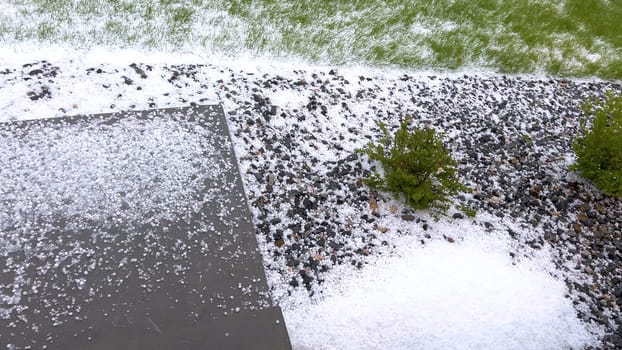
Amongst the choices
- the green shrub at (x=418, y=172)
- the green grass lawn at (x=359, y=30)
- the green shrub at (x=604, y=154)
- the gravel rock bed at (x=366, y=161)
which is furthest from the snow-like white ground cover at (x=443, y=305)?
the green grass lawn at (x=359, y=30)

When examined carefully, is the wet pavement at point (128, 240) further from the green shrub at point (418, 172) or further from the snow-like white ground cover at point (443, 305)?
the green shrub at point (418, 172)

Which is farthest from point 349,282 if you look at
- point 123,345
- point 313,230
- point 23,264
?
point 23,264

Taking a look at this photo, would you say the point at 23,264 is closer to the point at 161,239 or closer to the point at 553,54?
the point at 161,239

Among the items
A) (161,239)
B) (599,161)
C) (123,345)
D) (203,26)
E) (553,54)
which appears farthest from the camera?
(553,54)

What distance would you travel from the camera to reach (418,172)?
3084 millimetres

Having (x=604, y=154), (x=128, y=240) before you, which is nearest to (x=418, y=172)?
(x=604, y=154)

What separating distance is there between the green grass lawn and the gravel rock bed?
0.34 metres

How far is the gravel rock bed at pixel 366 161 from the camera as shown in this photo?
111 inches

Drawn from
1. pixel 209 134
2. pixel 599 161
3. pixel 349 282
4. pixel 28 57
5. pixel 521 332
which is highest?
pixel 28 57

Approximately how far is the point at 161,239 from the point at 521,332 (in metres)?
2.06

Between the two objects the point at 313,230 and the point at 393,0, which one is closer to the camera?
the point at 313,230

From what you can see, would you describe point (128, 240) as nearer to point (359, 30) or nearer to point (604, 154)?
point (359, 30)

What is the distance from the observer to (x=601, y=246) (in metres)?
3.11

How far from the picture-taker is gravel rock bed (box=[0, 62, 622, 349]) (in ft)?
9.29
